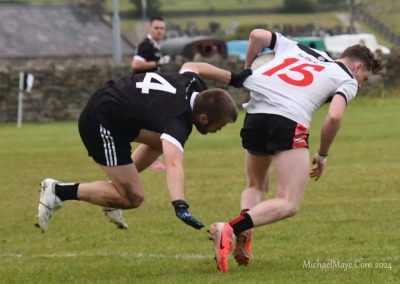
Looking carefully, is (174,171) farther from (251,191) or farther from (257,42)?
A: (257,42)

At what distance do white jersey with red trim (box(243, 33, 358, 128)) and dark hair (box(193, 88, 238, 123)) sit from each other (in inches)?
23.9

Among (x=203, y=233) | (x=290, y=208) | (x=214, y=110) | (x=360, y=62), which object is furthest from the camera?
(x=203, y=233)

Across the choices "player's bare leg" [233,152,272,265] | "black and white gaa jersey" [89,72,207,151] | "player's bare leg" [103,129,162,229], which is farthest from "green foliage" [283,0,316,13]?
"black and white gaa jersey" [89,72,207,151]

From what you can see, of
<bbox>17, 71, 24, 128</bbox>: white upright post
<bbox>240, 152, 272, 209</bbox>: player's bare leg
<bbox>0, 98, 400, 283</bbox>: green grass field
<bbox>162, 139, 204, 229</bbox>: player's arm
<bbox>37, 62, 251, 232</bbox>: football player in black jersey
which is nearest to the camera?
<bbox>162, 139, 204, 229</bbox>: player's arm

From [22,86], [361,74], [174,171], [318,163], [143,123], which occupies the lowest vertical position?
[22,86]

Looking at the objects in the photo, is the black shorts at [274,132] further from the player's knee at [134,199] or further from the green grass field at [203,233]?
the player's knee at [134,199]

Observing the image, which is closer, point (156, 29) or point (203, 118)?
point (203, 118)

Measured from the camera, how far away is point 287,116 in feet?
30.4

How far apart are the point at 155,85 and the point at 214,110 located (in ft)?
1.92

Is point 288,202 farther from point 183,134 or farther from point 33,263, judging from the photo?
point 33,263

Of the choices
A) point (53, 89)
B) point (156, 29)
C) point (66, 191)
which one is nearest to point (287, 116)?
point (66, 191)

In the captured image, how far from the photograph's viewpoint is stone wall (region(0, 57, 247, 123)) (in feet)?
118

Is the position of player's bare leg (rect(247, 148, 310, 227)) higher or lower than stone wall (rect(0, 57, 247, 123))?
higher

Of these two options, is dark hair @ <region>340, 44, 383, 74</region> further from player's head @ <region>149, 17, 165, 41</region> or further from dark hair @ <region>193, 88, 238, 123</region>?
player's head @ <region>149, 17, 165, 41</region>
